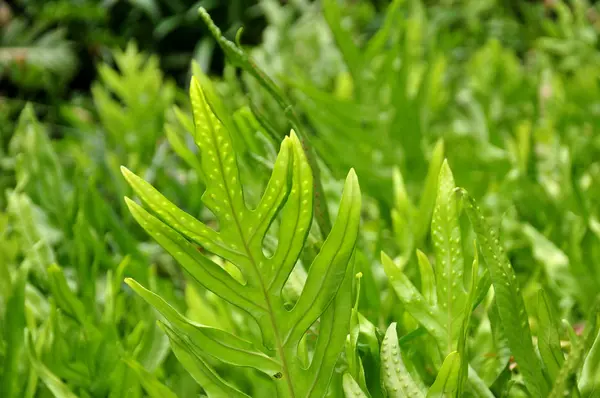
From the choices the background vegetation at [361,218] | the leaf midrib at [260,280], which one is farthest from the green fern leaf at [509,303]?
the leaf midrib at [260,280]

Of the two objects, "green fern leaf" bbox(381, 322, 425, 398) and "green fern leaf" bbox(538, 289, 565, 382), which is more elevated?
"green fern leaf" bbox(381, 322, 425, 398)

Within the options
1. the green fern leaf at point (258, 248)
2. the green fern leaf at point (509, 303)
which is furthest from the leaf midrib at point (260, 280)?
the green fern leaf at point (509, 303)

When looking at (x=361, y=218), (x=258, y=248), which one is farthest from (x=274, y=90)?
(x=361, y=218)

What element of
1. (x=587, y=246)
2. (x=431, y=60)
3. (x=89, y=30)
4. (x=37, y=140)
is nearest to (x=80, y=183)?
(x=37, y=140)

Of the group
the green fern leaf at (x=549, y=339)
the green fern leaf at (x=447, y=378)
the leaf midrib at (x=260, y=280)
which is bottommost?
the green fern leaf at (x=549, y=339)

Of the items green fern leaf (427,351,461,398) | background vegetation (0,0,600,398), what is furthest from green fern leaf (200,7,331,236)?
green fern leaf (427,351,461,398)

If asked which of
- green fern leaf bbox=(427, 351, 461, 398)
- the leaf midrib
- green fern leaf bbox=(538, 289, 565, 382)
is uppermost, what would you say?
the leaf midrib

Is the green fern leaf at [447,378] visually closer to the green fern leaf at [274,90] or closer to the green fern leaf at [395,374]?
the green fern leaf at [395,374]

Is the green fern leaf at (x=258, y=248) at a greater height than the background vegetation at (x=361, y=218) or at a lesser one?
greater

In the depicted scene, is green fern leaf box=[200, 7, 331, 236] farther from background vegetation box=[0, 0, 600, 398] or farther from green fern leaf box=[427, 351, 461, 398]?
green fern leaf box=[427, 351, 461, 398]
